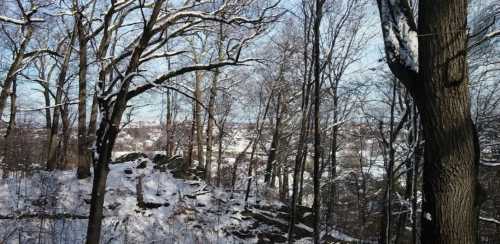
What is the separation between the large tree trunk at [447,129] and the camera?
314 cm

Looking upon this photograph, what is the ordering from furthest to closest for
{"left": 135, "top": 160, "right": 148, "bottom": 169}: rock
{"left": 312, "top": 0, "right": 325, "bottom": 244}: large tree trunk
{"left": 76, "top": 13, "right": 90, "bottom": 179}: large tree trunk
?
1. {"left": 135, "top": 160, "right": 148, "bottom": 169}: rock
2. {"left": 76, "top": 13, "right": 90, "bottom": 179}: large tree trunk
3. {"left": 312, "top": 0, "right": 325, "bottom": 244}: large tree trunk

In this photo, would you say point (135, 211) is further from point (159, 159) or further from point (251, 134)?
point (251, 134)

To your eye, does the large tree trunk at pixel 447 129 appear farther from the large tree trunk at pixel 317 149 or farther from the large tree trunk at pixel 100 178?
the large tree trunk at pixel 317 149

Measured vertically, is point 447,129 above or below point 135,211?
above

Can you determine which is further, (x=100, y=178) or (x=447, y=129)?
(x=100, y=178)

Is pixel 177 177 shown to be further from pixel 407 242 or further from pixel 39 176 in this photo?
pixel 407 242

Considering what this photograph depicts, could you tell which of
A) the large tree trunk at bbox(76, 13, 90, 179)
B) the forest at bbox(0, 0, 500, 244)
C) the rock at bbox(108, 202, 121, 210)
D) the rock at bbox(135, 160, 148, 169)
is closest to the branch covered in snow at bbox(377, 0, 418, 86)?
the forest at bbox(0, 0, 500, 244)

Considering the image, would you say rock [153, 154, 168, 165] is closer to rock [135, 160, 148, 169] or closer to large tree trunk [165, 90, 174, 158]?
rock [135, 160, 148, 169]

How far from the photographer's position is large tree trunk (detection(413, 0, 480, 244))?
3143 mm

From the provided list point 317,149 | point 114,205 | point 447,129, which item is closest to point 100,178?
point 447,129

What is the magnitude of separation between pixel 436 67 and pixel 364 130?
1380 cm

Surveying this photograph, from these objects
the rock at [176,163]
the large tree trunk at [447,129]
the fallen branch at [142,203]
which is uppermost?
the large tree trunk at [447,129]

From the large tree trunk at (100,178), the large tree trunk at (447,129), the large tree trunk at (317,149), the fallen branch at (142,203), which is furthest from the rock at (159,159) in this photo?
the large tree trunk at (447,129)

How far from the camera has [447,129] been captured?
10.6 ft
